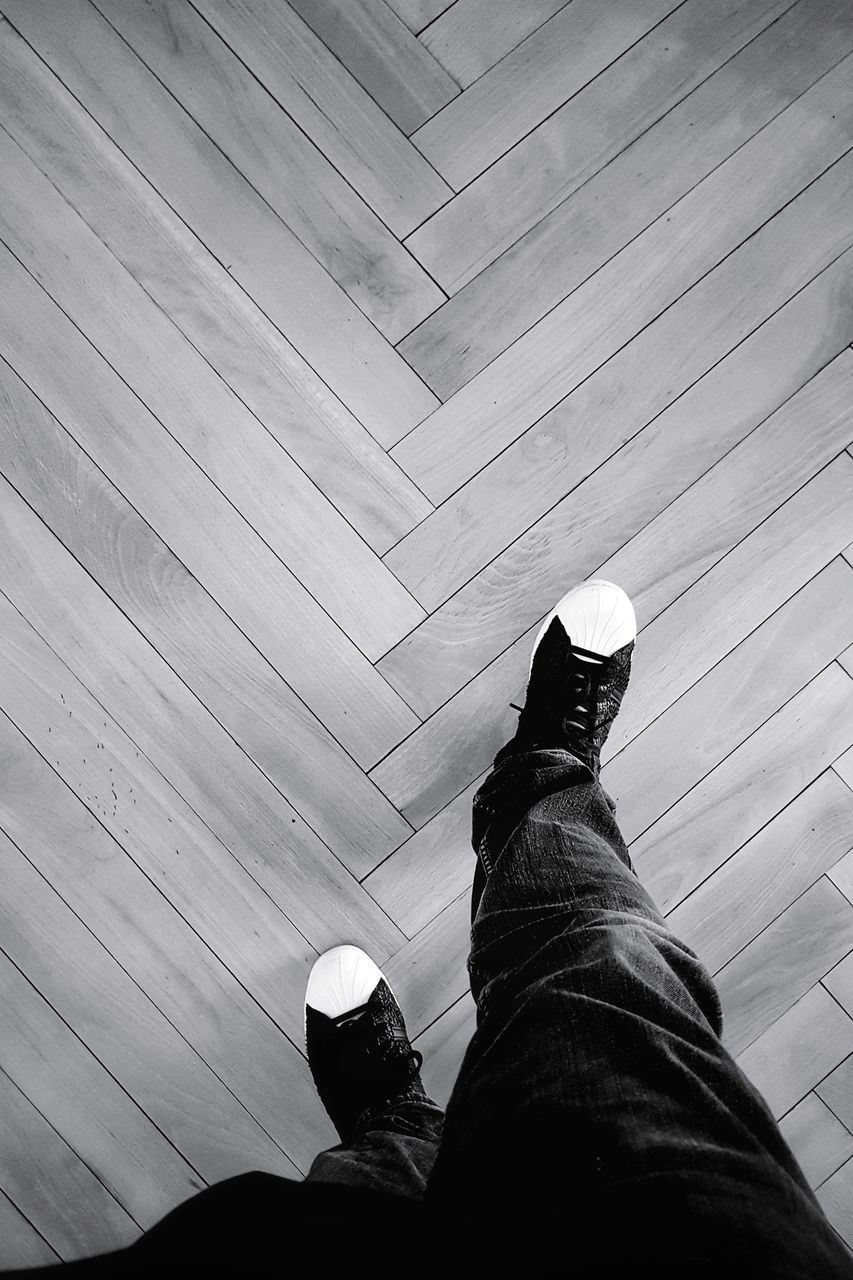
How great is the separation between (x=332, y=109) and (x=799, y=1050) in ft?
5.20

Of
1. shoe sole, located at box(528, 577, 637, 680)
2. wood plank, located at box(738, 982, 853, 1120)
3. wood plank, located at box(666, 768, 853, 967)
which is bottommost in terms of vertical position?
wood plank, located at box(738, 982, 853, 1120)

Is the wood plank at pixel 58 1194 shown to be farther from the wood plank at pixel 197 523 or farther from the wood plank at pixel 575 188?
the wood plank at pixel 575 188

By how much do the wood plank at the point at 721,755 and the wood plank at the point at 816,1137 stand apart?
0.32m

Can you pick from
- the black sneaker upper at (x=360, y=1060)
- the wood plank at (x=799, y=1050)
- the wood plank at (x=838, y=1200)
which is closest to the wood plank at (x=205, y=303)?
the black sneaker upper at (x=360, y=1060)

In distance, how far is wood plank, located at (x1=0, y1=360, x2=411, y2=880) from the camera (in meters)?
1.22

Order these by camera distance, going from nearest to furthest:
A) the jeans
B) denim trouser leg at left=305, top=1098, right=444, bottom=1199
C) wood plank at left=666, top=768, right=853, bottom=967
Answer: the jeans < denim trouser leg at left=305, top=1098, right=444, bottom=1199 < wood plank at left=666, top=768, right=853, bottom=967

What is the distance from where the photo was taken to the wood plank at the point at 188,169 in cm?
125

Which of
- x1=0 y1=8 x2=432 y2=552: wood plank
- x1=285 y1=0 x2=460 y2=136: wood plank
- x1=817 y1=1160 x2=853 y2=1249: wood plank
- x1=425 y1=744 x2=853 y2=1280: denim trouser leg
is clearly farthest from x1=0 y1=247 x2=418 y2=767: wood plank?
x1=817 y1=1160 x2=853 y2=1249: wood plank

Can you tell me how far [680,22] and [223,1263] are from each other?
64.3 inches

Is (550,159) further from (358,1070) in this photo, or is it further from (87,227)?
(358,1070)

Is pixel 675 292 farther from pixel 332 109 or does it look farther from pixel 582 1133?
pixel 582 1133

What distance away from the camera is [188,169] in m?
1.25

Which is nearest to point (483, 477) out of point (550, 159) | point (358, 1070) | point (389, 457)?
point (389, 457)

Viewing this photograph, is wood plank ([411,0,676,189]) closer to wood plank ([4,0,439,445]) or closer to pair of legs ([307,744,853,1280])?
wood plank ([4,0,439,445])
